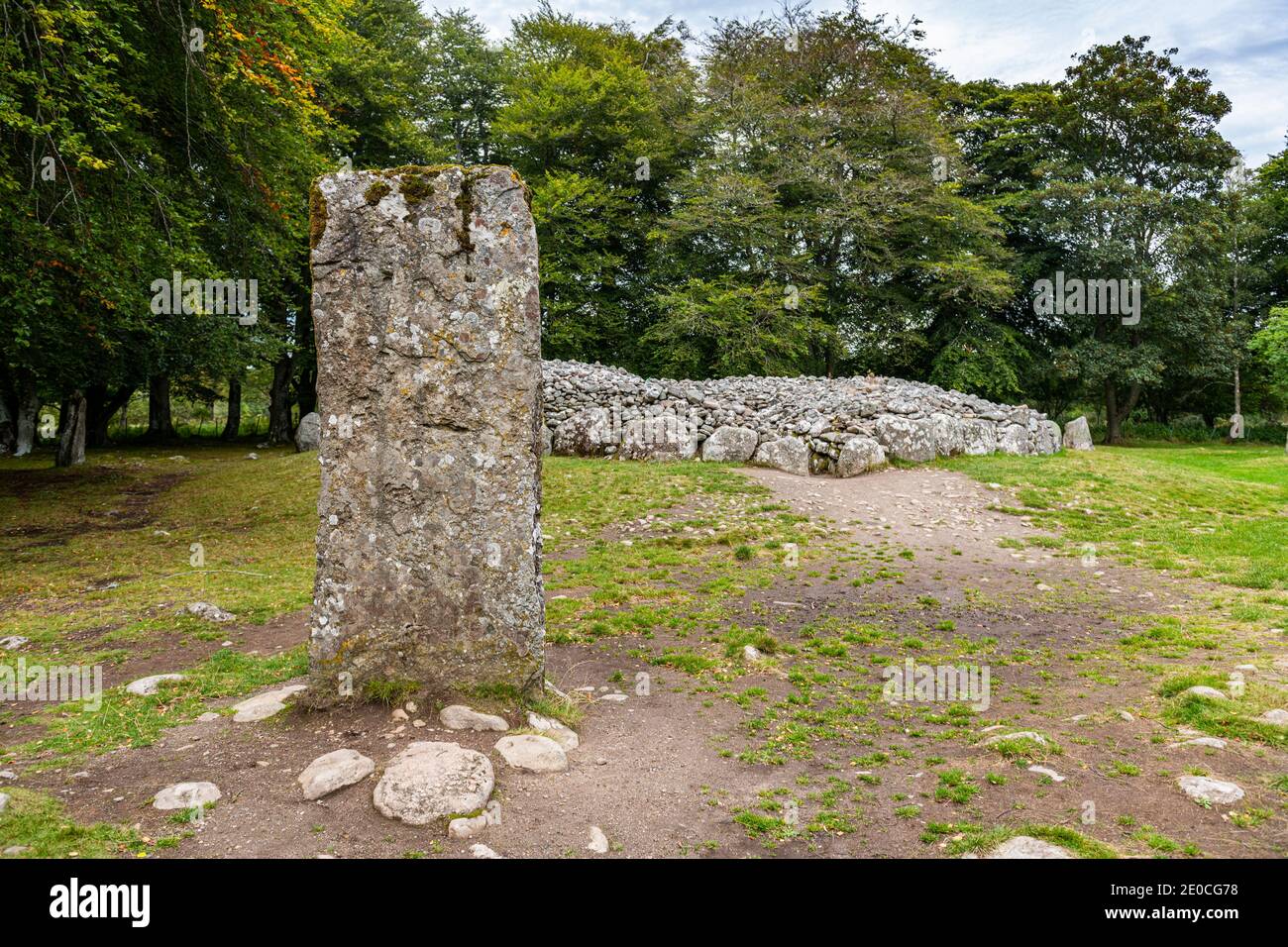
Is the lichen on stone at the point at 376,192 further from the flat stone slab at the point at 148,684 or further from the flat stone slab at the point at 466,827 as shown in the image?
the flat stone slab at the point at 466,827

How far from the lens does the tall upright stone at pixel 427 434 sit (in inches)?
212

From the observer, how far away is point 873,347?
32.7 meters

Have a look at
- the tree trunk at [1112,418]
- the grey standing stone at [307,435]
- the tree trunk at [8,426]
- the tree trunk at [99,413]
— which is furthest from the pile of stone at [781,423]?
the tree trunk at [8,426]

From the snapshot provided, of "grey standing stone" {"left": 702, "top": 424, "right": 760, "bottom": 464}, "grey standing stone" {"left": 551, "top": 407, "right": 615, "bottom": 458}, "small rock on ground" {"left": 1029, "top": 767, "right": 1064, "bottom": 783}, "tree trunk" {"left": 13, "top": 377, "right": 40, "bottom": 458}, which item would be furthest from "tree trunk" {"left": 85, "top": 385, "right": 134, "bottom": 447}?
"small rock on ground" {"left": 1029, "top": 767, "right": 1064, "bottom": 783}

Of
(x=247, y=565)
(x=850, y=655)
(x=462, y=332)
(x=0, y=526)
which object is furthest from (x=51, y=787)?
(x=0, y=526)

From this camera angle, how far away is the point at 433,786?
411 centimetres

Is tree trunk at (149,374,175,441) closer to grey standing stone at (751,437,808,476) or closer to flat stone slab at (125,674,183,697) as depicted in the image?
grey standing stone at (751,437,808,476)

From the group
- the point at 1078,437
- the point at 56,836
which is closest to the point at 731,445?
the point at 1078,437

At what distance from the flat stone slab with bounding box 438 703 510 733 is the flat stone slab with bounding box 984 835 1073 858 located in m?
3.08

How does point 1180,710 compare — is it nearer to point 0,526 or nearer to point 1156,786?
point 1156,786

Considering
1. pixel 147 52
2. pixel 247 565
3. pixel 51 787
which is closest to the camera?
pixel 51 787

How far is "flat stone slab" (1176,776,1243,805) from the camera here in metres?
4.12

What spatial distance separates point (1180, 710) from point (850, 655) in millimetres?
2671

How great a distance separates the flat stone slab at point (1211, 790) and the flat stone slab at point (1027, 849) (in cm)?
121
